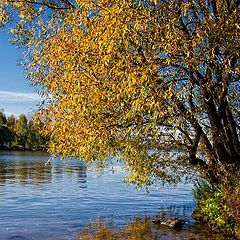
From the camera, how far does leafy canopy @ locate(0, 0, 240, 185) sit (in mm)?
15344

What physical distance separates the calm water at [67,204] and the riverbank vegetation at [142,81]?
4.27m

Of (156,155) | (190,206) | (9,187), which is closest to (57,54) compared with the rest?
(156,155)

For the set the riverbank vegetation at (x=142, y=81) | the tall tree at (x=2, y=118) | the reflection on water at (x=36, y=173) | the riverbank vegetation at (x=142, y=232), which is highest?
the tall tree at (x=2, y=118)

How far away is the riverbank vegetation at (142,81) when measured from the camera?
15359 millimetres

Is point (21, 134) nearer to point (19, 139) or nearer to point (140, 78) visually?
point (19, 139)

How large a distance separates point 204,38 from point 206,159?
7161mm

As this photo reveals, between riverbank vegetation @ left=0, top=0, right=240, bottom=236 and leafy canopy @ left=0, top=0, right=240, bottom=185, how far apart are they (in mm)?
43

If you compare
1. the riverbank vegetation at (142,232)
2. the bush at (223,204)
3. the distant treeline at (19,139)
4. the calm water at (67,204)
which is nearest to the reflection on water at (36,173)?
the calm water at (67,204)

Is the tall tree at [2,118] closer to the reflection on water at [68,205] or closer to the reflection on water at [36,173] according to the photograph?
the reflection on water at [36,173]

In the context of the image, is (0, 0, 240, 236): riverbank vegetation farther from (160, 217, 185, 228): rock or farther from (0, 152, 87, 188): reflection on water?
(0, 152, 87, 188): reflection on water

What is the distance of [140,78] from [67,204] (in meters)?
18.2

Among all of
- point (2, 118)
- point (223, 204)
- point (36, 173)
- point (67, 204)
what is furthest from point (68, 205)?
point (2, 118)

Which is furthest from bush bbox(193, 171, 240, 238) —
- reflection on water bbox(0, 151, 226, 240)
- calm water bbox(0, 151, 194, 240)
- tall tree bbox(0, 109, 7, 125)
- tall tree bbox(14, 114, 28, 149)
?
tall tree bbox(0, 109, 7, 125)

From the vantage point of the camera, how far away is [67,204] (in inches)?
1221
